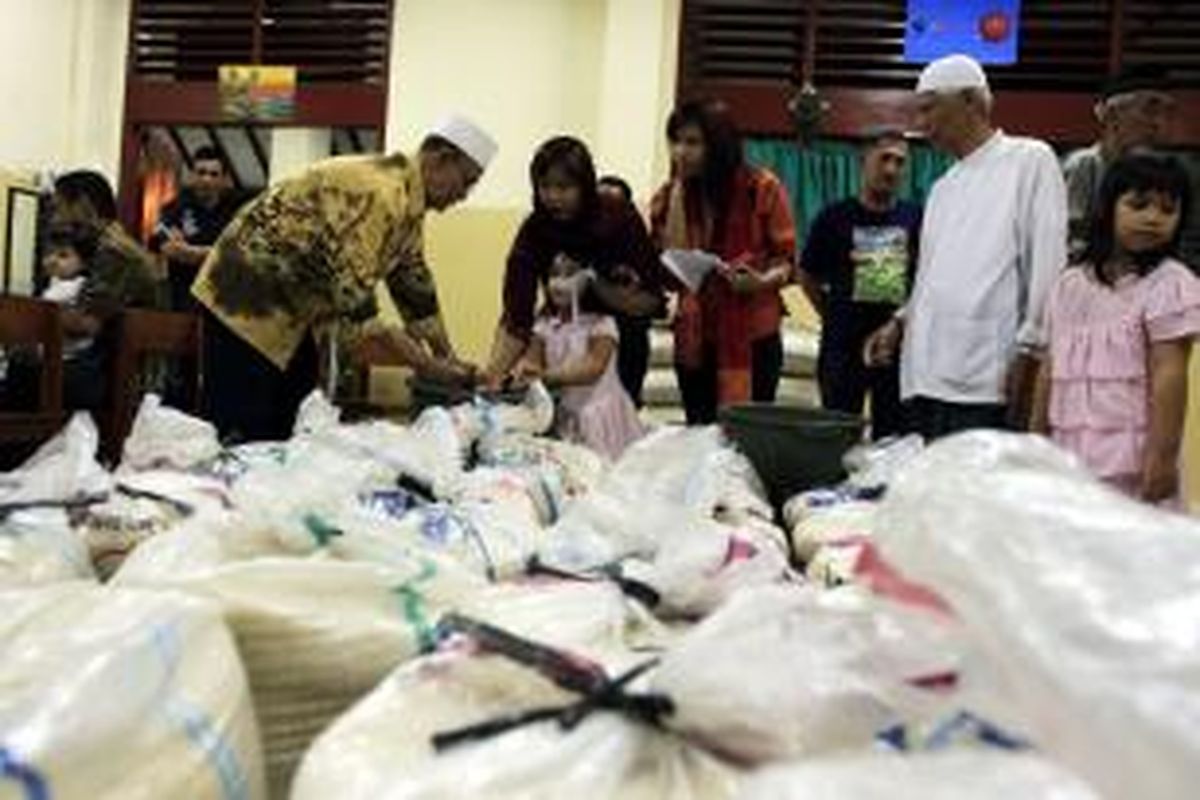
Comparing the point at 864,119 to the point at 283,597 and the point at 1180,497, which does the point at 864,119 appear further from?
the point at 283,597

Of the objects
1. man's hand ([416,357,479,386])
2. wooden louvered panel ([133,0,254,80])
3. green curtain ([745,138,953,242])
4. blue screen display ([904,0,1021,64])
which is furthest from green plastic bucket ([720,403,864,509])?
wooden louvered panel ([133,0,254,80])

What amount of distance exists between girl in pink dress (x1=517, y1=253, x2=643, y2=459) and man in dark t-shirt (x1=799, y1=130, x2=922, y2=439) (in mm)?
712

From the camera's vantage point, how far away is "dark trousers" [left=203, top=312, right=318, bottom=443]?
2916 mm

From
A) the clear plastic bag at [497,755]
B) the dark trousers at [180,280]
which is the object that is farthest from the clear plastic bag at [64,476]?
the dark trousers at [180,280]

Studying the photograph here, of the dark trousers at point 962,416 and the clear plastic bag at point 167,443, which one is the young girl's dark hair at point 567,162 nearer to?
the dark trousers at point 962,416

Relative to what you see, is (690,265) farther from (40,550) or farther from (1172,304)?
(40,550)

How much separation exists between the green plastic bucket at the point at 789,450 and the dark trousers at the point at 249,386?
41.3 inches

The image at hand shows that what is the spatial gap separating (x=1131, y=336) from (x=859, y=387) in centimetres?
118

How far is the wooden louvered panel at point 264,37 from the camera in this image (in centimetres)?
584

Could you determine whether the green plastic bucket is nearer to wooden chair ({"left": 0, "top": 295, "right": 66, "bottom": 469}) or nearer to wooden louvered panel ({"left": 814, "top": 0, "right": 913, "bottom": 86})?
wooden chair ({"left": 0, "top": 295, "right": 66, "bottom": 469})

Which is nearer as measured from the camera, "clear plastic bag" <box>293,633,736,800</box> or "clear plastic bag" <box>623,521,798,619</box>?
"clear plastic bag" <box>293,633,736,800</box>

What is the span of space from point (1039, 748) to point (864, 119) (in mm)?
4876

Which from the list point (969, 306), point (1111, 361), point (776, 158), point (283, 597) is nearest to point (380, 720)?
point (283, 597)

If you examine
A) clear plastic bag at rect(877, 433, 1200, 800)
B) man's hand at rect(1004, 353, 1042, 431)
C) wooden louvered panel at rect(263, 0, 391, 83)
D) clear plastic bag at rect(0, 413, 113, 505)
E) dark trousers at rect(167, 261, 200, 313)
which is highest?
wooden louvered panel at rect(263, 0, 391, 83)
